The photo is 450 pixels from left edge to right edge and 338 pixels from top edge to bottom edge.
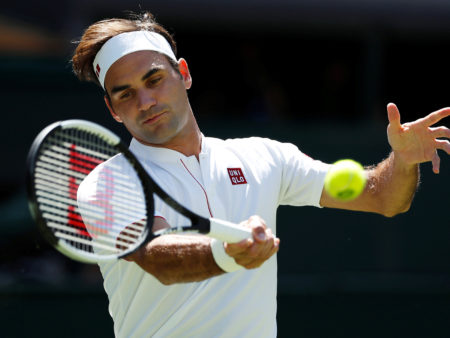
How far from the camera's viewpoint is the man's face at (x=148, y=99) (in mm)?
3039

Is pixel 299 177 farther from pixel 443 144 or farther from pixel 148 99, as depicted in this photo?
pixel 148 99

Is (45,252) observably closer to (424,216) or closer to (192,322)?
(424,216)

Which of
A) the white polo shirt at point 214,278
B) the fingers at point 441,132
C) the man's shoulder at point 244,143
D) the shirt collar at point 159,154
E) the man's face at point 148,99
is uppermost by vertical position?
the man's face at point 148,99

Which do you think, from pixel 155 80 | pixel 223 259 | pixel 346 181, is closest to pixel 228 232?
pixel 223 259

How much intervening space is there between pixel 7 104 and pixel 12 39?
3.38 ft

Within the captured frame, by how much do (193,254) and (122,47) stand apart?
3.34 feet

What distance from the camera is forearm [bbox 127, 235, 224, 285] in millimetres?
2504

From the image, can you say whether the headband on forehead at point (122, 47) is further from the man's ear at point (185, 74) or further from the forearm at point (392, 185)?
the forearm at point (392, 185)

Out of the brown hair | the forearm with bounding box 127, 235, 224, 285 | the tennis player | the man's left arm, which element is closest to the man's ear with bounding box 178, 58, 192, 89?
the tennis player

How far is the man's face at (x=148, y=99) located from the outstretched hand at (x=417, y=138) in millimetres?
825

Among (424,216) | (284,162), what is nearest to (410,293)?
(424,216)

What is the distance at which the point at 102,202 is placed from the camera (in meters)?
2.74

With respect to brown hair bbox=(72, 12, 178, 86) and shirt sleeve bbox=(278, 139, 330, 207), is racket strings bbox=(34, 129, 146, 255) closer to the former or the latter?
brown hair bbox=(72, 12, 178, 86)

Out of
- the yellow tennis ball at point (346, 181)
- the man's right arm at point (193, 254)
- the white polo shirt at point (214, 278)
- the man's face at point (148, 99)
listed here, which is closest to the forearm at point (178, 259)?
the man's right arm at point (193, 254)
